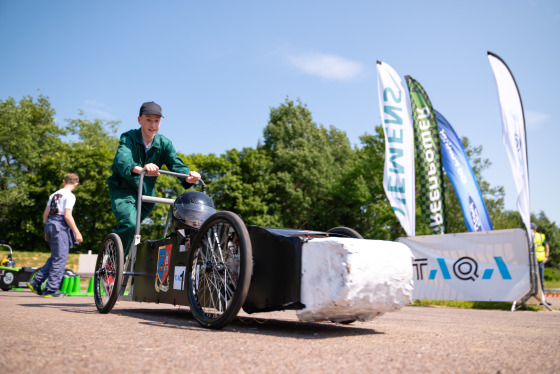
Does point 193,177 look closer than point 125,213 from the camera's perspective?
No

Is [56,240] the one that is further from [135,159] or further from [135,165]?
[135,165]

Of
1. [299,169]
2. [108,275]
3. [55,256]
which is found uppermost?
[299,169]

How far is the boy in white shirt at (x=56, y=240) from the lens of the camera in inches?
273

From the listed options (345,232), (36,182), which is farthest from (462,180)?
(36,182)

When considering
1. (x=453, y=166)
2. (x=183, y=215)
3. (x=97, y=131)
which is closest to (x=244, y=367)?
(x=183, y=215)

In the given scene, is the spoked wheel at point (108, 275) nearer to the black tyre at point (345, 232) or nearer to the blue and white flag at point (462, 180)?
the black tyre at point (345, 232)

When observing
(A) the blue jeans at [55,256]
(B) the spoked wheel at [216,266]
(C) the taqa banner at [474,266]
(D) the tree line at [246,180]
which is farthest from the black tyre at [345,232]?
(D) the tree line at [246,180]

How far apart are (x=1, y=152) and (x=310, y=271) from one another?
44367 mm

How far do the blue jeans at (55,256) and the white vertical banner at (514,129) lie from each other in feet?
28.6

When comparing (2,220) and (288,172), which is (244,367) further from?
(2,220)

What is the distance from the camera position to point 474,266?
9.23 metres

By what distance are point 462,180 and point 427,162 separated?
3.69 ft

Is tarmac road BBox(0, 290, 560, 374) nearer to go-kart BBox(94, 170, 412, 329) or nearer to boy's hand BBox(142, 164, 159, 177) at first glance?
go-kart BBox(94, 170, 412, 329)

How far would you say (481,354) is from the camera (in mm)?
2438
